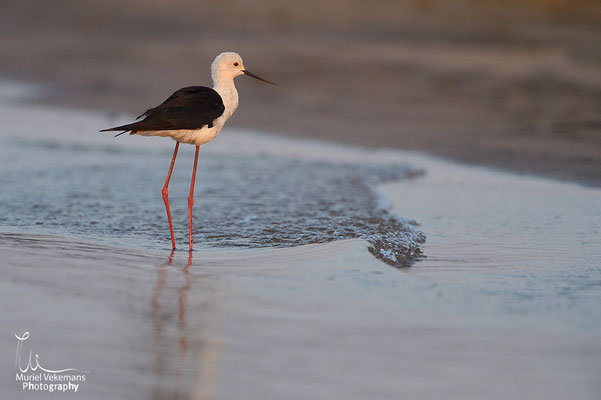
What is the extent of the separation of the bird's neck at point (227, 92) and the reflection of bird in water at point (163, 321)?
4.71 ft

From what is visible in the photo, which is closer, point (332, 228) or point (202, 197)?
point (332, 228)

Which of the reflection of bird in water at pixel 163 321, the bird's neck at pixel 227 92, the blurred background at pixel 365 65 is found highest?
the blurred background at pixel 365 65

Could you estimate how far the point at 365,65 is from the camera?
16219 millimetres

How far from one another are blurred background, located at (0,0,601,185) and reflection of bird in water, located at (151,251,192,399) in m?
4.82

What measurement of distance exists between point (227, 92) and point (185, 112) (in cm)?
63

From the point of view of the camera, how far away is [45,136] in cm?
1189

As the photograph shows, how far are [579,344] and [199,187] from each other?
16.9 feet

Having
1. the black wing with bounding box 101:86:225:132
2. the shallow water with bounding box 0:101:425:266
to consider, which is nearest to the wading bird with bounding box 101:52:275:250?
the black wing with bounding box 101:86:225:132

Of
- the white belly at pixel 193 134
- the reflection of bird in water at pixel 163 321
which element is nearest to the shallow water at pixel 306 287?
the reflection of bird in water at pixel 163 321

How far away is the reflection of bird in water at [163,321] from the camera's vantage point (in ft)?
10.7

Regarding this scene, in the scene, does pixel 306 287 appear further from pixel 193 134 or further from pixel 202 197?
pixel 202 197

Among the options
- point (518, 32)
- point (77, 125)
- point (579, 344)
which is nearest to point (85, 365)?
point (579, 344)

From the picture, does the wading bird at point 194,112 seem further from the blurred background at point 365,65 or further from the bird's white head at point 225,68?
the blurred background at point 365,65

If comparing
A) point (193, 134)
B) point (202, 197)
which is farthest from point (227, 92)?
point (202, 197)
